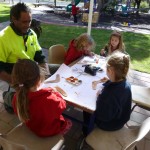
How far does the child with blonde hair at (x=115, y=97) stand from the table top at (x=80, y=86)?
0.40ft

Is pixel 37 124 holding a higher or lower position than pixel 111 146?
higher

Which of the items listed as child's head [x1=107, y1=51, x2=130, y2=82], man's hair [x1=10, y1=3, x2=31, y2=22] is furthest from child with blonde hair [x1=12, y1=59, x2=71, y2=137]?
man's hair [x1=10, y1=3, x2=31, y2=22]

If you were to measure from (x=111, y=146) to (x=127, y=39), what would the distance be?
19.6ft

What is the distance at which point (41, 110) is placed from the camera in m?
1.66

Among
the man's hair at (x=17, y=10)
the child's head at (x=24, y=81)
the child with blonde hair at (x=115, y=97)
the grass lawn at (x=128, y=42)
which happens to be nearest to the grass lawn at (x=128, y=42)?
the grass lawn at (x=128, y=42)

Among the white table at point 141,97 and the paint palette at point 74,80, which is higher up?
the paint palette at point 74,80

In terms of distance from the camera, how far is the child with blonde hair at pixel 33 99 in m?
1.61

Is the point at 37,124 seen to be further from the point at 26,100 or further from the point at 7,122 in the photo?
the point at 7,122

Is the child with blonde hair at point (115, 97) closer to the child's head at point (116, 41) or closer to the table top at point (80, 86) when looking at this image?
the table top at point (80, 86)

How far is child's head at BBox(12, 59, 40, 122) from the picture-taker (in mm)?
1591

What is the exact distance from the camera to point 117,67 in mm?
1837

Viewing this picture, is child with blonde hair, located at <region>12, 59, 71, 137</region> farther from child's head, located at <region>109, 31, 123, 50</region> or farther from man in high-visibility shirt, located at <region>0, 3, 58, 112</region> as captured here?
child's head, located at <region>109, 31, 123, 50</region>

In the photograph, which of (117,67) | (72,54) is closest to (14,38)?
(72,54)

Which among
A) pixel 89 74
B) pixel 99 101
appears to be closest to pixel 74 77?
pixel 89 74
